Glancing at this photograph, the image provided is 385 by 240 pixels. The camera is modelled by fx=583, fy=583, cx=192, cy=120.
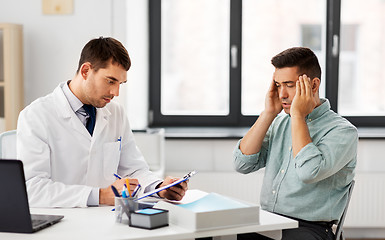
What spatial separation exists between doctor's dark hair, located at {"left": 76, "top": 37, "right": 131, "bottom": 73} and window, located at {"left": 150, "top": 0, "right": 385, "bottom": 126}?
1.99m

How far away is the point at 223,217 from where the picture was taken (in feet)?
5.70

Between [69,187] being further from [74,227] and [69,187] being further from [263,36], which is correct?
[263,36]

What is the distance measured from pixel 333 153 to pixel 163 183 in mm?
648

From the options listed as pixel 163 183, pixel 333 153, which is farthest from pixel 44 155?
pixel 333 153

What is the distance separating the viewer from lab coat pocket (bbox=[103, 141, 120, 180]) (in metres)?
2.32

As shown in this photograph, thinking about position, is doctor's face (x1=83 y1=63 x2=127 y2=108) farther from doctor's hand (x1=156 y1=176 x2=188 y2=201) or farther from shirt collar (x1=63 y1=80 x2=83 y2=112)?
doctor's hand (x1=156 y1=176 x2=188 y2=201)

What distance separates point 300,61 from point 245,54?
195 centimetres

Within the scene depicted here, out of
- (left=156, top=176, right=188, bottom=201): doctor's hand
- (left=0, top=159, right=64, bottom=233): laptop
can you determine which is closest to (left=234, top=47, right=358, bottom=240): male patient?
(left=156, top=176, right=188, bottom=201): doctor's hand

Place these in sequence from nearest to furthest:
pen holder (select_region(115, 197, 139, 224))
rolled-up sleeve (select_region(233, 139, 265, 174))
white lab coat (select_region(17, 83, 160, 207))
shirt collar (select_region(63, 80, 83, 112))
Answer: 1. pen holder (select_region(115, 197, 139, 224))
2. white lab coat (select_region(17, 83, 160, 207))
3. shirt collar (select_region(63, 80, 83, 112))
4. rolled-up sleeve (select_region(233, 139, 265, 174))

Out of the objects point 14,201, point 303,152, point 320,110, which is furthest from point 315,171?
point 14,201

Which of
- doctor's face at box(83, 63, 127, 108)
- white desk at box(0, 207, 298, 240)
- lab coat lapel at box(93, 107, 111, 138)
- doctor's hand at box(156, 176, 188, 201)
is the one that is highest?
doctor's face at box(83, 63, 127, 108)

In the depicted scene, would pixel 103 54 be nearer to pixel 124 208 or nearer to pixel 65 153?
pixel 65 153

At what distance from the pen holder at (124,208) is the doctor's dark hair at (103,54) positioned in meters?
0.64

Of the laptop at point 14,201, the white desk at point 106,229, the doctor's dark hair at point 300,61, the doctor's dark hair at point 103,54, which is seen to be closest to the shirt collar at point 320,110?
the doctor's dark hair at point 300,61
